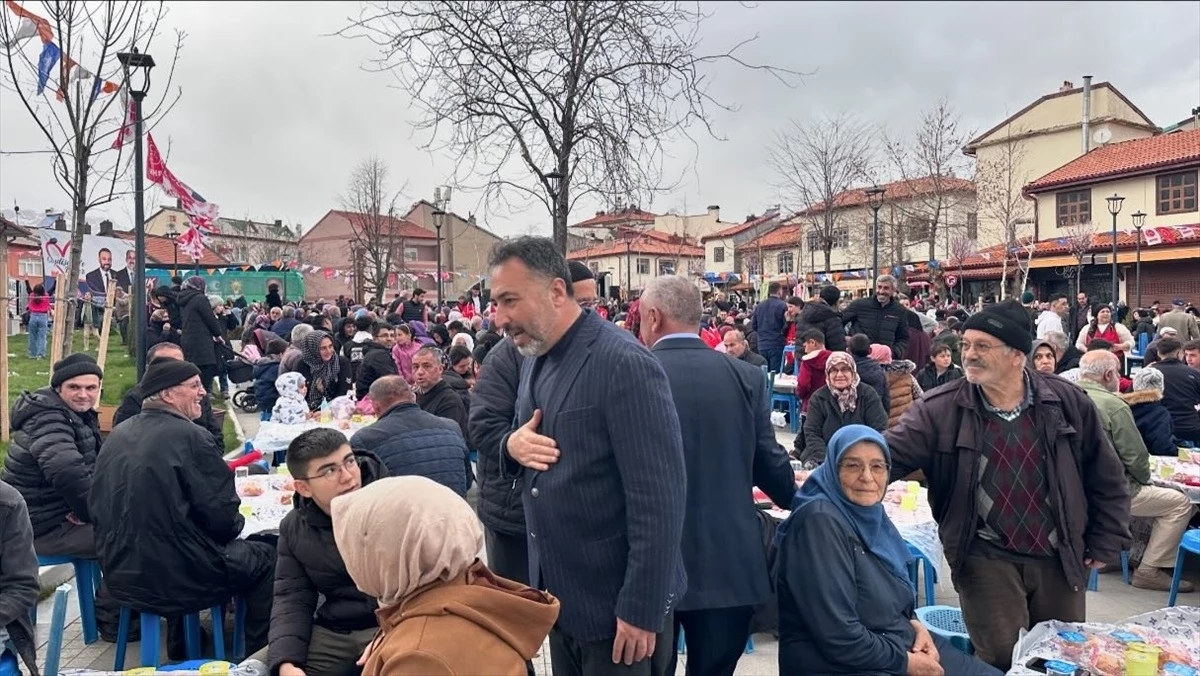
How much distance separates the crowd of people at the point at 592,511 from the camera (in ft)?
6.32

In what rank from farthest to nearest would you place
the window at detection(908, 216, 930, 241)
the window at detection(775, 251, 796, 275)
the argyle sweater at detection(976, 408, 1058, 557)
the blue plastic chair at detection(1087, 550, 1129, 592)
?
the window at detection(775, 251, 796, 275) → the window at detection(908, 216, 930, 241) → the blue plastic chair at detection(1087, 550, 1129, 592) → the argyle sweater at detection(976, 408, 1058, 557)

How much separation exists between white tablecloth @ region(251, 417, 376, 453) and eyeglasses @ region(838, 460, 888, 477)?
4.55 metres

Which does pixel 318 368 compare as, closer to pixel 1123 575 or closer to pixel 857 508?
pixel 857 508

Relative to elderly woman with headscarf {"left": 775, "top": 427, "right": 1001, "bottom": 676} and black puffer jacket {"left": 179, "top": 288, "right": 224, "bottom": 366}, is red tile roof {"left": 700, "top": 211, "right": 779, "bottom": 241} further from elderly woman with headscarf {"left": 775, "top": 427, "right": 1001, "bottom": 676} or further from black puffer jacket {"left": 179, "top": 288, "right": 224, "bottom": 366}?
elderly woman with headscarf {"left": 775, "top": 427, "right": 1001, "bottom": 676}

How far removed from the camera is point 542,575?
2.39 meters

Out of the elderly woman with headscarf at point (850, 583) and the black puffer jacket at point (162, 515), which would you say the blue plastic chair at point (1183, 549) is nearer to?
the elderly woman with headscarf at point (850, 583)

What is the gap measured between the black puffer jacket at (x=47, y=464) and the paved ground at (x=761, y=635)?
0.59 meters

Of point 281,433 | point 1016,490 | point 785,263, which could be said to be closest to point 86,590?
point 281,433

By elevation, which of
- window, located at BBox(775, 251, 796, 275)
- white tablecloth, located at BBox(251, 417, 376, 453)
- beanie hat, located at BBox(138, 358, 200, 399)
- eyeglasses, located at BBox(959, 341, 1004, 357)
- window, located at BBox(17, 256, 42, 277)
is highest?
window, located at BBox(17, 256, 42, 277)

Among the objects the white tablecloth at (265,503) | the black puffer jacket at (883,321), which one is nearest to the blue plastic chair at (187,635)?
the white tablecloth at (265,503)

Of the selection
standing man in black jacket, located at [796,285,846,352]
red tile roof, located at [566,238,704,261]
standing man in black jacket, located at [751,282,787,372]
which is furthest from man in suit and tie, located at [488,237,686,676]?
red tile roof, located at [566,238,704,261]

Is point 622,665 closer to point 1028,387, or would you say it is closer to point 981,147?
point 1028,387

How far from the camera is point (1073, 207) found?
33375mm

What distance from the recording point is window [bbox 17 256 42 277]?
43.7 metres
